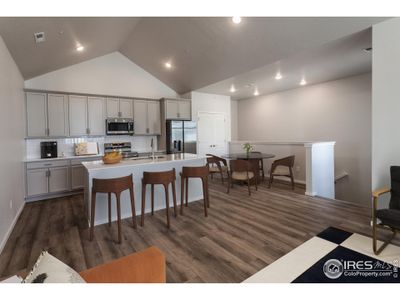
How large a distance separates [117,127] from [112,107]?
511mm

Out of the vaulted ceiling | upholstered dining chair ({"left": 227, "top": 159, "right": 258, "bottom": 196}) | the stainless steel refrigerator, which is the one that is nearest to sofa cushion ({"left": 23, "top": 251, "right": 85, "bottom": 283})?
the vaulted ceiling

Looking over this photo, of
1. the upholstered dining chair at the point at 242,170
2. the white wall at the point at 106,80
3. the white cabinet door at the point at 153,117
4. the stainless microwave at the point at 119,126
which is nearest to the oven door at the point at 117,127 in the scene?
the stainless microwave at the point at 119,126

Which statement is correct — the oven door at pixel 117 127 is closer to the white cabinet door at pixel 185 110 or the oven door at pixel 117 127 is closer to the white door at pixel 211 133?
the white cabinet door at pixel 185 110

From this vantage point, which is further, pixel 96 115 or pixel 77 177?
pixel 96 115

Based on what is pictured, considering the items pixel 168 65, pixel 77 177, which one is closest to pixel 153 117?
pixel 168 65

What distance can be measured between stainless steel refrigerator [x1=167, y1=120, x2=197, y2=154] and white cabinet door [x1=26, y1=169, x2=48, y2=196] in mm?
2788

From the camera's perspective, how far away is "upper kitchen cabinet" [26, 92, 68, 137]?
170 inches

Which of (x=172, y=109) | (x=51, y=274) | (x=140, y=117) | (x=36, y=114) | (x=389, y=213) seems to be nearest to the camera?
(x=51, y=274)

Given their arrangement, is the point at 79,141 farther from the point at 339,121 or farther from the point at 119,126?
the point at 339,121

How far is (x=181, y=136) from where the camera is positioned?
232 inches

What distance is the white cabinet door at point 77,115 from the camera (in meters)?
4.75

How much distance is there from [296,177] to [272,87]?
2.57m

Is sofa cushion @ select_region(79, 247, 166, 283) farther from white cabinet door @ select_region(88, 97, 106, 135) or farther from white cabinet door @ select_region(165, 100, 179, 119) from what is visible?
white cabinet door @ select_region(165, 100, 179, 119)
